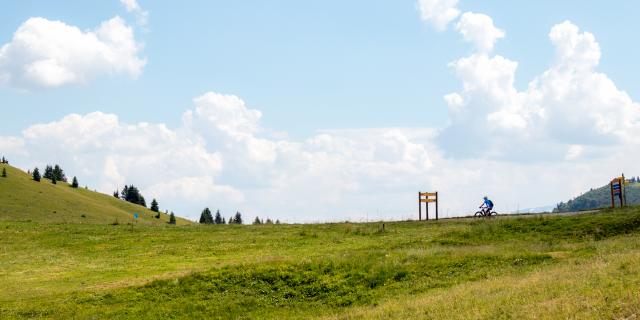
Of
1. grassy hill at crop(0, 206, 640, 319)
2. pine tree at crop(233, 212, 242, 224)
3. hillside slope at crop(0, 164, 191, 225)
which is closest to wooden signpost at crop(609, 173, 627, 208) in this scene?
grassy hill at crop(0, 206, 640, 319)

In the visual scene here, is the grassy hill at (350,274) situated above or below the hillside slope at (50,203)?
below

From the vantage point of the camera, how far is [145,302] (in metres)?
27.4

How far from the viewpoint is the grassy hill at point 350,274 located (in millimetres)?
19609

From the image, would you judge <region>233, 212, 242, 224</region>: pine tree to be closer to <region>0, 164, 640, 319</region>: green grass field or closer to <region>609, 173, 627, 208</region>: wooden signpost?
<region>0, 164, 640, 319</region>: green grass field

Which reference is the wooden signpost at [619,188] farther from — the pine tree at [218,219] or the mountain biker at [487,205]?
the pine tree at [218,219]

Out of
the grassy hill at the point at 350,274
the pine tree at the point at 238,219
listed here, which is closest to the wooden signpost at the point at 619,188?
the grassy hill at the point at 350,274

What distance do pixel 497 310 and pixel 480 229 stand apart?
76.5 ft

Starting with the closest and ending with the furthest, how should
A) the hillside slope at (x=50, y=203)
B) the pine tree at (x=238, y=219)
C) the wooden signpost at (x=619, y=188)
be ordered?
the wooden signpost at (x=619, y=188) → the hillside slope at (x=50, y=203) → the pine tree at (x=238, y=219)

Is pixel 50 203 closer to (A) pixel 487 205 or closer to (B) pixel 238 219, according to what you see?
(B) pixel 238 219

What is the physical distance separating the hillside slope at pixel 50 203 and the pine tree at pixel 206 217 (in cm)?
1589

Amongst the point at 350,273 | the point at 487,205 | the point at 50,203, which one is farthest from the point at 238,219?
the point at 350,273

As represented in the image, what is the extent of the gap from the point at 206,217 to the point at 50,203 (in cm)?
4644

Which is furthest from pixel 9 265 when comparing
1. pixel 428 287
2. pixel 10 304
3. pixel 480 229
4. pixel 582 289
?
pixel 582 289

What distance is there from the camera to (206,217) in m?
176
